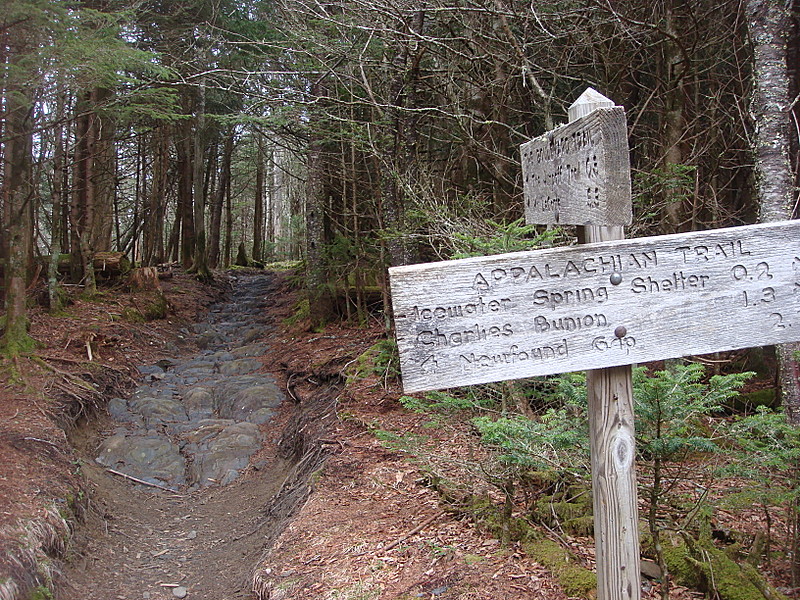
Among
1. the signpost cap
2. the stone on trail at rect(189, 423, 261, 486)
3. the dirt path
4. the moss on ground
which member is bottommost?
the dirt path

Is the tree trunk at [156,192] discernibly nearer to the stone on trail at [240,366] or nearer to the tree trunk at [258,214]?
the tree trunk at [258,214]

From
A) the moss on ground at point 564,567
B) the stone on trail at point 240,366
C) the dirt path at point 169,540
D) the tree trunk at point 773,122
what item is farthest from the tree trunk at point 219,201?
the moss on ground at point 564,567

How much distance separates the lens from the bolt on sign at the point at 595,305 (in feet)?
6.66

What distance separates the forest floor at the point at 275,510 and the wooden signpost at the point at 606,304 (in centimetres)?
173

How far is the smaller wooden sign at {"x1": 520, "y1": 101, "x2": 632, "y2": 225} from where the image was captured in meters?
2.18

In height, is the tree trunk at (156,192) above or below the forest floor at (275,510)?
above

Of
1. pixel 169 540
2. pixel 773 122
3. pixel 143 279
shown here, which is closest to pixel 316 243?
pixel 143 279

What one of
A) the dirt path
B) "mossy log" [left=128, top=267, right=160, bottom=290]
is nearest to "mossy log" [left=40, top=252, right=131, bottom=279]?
"mossy log" [left=128, top=267, right=160, bottom=290]

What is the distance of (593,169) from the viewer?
2203 mm

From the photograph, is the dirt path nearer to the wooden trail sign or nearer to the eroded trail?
the eroded trail

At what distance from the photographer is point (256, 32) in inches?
546

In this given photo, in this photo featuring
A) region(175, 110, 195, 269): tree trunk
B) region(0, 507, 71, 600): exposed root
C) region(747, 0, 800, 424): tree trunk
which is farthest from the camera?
region(175, 110, 195, 269): tree trunk

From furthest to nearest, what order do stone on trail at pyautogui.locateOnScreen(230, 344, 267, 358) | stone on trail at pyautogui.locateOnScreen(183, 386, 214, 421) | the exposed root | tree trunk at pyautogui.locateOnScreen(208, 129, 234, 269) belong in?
tree trunk at pyautogui.locateOnScreen(208, 129, 234, 269)
stone on trail at pyautogui.locateOnScreen(230, 344, 267, 358)
stone on trail at pyautogui.locateOnScreen(183, 386, 214, 421)
the exposed root

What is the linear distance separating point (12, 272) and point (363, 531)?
23.5 ft
